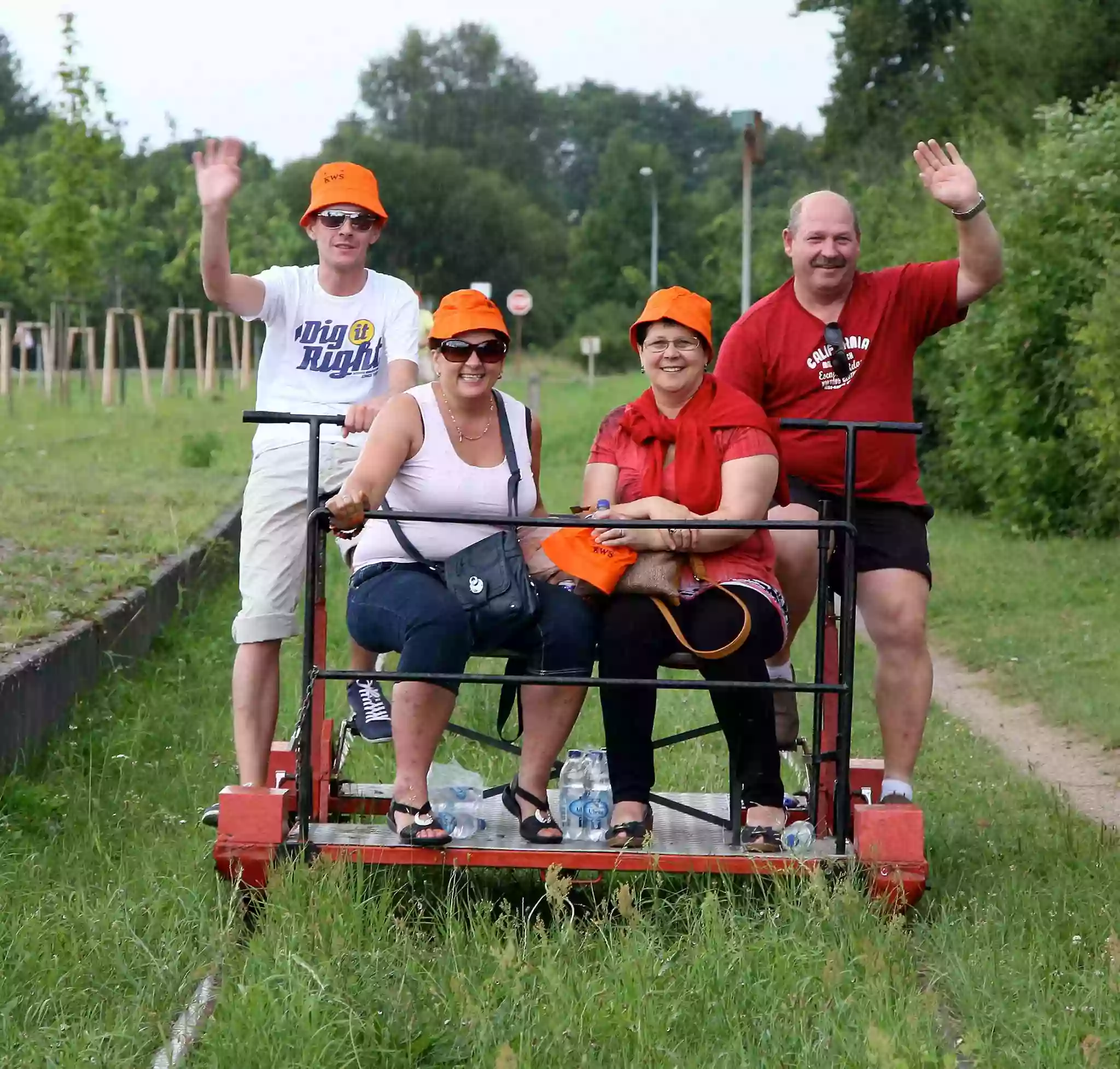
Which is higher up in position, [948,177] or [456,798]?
[948,177]

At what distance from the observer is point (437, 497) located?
211 inches

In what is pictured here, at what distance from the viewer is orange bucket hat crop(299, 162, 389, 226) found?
19.3 feet

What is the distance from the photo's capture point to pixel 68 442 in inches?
790

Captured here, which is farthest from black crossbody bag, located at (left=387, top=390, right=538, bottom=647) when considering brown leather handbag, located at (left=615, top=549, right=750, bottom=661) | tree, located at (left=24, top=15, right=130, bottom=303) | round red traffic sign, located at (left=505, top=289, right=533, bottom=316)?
round red traffic sign, located at (left=505, top=289, right=533, bottom=316)

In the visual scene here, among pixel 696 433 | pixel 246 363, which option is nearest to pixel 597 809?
pixel 696 433

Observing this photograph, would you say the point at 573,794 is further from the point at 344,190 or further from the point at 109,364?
the point at 109,364

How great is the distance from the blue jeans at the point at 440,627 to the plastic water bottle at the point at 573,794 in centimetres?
49

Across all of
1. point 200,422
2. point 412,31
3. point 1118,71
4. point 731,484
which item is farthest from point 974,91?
point 412,31

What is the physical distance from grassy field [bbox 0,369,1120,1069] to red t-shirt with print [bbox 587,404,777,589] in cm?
92

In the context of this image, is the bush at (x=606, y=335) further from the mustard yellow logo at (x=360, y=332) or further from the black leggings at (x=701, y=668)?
the black leggings at (x=701, y=668)

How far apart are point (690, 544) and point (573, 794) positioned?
97 centimetres

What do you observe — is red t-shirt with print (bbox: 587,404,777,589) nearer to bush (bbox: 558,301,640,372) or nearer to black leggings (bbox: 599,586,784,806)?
black leggings (bbox: 599,586,784,806)

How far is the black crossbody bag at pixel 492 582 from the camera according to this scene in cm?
516

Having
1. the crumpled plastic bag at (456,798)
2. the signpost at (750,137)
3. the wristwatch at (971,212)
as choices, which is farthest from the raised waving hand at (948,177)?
the signpost at (750,137)
